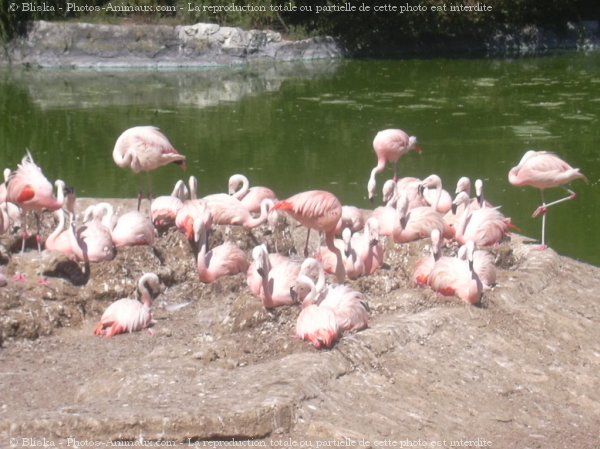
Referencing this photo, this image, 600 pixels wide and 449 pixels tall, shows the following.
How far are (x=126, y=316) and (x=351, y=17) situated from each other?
1401 cm

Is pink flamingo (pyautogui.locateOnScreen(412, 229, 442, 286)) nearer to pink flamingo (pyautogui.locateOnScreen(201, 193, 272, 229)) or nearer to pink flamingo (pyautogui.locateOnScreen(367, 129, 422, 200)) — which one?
pink flamingo (pyautogui.locateOnScreen(201, 193, 272, 229))

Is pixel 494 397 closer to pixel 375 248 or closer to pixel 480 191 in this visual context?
pixel 375 248

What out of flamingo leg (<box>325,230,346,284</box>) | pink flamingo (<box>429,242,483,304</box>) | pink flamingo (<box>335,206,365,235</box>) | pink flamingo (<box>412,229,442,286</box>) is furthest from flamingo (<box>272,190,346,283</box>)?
pink flamingo (<box>335,206,365,235</box>)

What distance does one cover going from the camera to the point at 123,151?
6148 millimetres

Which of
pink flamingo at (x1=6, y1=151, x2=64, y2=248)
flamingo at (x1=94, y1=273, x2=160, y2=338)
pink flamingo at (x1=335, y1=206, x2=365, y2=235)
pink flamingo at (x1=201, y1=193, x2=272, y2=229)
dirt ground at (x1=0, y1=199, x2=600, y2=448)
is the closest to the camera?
dirt ground at (x1=0, y1=199, x2=600, y2=448)

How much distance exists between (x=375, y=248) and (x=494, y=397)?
143 cm

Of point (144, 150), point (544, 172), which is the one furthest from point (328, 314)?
point (544, 172)

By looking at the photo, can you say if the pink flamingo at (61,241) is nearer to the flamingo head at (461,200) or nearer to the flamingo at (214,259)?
the flamingo at (214,259)

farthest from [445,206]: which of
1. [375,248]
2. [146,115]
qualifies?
[146,115]

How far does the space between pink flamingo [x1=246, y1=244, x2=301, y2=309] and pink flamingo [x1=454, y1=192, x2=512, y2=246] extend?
1100 millimetres

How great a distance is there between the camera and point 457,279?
4.81 meters

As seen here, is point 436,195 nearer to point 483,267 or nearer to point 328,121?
point 483,267

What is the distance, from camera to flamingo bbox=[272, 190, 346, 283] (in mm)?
5148

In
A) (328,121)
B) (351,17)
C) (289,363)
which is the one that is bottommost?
(328,121)
